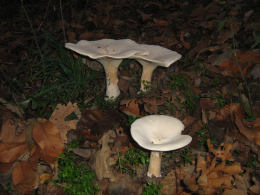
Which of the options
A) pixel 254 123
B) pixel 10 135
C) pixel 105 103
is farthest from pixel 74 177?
pixel 254 123

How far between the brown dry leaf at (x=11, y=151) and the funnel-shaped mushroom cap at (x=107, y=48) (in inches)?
57.8

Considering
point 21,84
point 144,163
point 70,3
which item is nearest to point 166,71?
point 144,163

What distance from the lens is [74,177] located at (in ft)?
8.49

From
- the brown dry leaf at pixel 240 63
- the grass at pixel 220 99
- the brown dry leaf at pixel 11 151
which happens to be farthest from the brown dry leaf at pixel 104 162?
the brown dry leaf at pixel 240 63

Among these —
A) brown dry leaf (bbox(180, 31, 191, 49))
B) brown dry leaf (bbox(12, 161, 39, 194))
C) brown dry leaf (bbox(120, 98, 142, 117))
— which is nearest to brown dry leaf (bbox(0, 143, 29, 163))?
brown dry leaf (bbox(12, 161, 39, 194))

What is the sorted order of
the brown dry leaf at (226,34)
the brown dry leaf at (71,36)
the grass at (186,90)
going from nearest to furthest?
the grass at (186,90), the brown dry leaf at (226,34), the brown dry leaf at (71,36)

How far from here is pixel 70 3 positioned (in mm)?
6641

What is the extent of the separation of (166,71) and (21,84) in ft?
8.76

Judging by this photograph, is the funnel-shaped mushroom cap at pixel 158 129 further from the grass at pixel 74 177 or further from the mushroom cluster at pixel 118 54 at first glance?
the mushroom cluster at pixel 118 54

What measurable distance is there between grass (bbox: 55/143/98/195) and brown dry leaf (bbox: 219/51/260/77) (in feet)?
9.29

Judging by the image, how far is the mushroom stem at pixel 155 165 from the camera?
244 cm

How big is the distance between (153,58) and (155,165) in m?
1.56

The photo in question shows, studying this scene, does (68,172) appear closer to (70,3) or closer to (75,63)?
(75,63)

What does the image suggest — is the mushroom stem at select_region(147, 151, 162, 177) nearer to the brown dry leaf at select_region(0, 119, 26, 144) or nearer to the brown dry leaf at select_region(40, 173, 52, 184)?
the brown dry leaf at select_region(40, 173, 52, 184)
